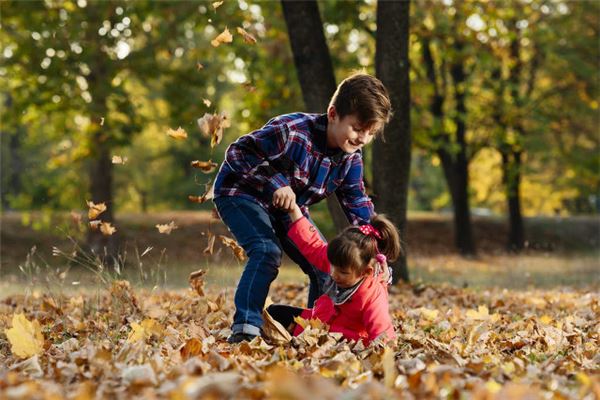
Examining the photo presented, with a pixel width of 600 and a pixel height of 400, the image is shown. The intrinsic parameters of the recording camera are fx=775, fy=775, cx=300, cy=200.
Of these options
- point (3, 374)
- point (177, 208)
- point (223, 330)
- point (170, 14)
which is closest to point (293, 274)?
point (170, 14)

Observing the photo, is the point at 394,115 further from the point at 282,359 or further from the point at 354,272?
the point at 282,359

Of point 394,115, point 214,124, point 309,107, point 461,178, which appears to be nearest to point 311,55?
point 309,107

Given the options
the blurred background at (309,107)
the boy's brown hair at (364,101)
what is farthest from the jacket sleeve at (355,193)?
the blurred background at (309,107)

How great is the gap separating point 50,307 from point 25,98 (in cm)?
992

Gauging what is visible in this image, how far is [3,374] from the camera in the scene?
332cm

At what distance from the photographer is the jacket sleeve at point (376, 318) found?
14.2ft

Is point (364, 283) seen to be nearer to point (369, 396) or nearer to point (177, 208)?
point (369, 396)

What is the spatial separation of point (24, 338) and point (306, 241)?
161cm

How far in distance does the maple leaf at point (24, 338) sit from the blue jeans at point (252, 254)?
3.59 ft

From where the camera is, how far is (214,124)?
16.8ft

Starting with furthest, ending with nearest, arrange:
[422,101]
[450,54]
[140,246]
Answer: [140,246] → [422,101] → [450,54]

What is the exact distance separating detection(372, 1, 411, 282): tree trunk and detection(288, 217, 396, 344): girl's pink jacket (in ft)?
13.5

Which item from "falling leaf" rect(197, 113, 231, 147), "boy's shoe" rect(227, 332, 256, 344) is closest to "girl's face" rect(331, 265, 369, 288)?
"boy's shoe" rect(227, 332, 256, 344)

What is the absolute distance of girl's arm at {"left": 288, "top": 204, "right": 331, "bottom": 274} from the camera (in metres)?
4.48
